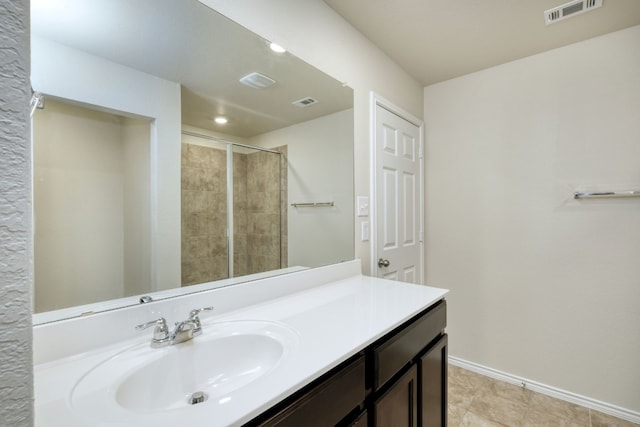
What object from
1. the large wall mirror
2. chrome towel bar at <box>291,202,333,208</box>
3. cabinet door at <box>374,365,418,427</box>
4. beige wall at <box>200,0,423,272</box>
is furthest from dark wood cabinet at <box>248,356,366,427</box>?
beige wall at <box>200,0,423,272</box>

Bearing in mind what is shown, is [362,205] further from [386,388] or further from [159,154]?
[159,154]

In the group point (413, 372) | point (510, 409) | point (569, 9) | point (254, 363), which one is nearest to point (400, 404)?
point (413, 372)

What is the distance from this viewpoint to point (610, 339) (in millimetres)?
1850

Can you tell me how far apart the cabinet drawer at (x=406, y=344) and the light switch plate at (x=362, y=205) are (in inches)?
27.4

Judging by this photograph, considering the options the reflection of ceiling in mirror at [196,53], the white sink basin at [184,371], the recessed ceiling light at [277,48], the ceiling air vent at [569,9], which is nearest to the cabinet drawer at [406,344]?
the white sink basin at [184,371]

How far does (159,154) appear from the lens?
3.38ft

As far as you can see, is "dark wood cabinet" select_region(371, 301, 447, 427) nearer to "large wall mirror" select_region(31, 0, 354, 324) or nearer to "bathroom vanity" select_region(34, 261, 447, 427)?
"bathroom vanity" select_region(34, 261, 447, 427)

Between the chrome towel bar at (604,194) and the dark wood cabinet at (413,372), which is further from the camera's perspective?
the chrome towel bar at (604,194)

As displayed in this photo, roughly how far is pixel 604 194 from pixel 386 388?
1886mm

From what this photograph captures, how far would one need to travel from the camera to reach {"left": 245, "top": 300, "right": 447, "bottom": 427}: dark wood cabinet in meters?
0.71

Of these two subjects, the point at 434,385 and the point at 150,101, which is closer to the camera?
the point at 150,101

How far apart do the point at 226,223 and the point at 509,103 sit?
2.23m

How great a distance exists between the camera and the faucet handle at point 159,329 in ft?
2.83

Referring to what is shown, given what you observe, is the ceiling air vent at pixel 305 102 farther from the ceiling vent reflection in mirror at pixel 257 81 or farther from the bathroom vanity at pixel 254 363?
the bathroom vanity at pixel 254 363
